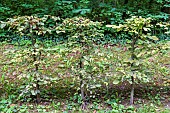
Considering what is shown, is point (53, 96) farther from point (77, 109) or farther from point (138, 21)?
point (138, 21)

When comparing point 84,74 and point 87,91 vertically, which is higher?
point 84,74

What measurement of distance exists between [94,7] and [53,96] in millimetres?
4282

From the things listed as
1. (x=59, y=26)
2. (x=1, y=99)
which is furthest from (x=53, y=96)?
(x=59, y=26)

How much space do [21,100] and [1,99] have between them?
32cm

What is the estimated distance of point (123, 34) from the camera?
23.5 ft

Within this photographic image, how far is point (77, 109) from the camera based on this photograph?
3.64 m

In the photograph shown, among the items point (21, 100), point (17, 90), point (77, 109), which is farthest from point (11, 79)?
point (77, 109)

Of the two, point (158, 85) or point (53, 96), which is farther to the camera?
point (158, 85)

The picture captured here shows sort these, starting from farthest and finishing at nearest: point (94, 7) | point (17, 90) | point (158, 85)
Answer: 1. point (94, 7)
2. point (158, 85)
3. point (17, 90)

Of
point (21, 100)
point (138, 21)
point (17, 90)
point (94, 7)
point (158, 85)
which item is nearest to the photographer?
point (138, 21)

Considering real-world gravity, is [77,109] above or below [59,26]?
below

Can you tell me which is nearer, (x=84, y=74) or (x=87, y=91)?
(x=84, y=74)

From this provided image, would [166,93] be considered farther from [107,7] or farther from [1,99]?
[107,7]

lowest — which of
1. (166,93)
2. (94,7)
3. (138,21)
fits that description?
(166,93)
